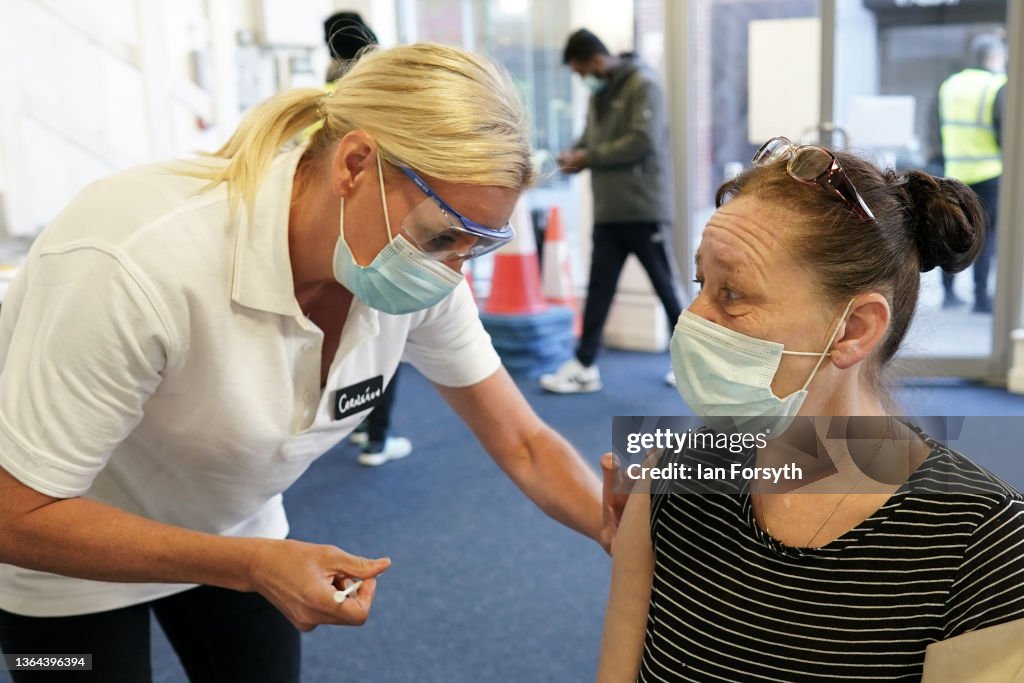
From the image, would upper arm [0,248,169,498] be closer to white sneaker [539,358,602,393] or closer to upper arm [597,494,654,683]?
upper arm [597,494,654,683]

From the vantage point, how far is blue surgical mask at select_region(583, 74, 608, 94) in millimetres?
4336

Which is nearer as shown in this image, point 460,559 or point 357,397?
point 357,397

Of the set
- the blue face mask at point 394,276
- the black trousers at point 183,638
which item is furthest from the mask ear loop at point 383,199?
the black trousers at point 183,638

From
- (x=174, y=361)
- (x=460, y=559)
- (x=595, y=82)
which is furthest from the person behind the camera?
(x=595, y=82)

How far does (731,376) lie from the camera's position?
108 centimetres

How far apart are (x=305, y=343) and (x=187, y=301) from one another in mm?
185

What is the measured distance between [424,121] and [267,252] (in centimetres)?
26

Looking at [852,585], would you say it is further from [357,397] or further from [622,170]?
[622,170]

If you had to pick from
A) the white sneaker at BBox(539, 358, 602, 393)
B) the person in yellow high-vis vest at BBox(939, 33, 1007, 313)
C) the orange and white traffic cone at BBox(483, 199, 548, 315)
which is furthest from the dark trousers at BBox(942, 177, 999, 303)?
the orange and white traffic cone at BBox(483, 199, 548, 315)

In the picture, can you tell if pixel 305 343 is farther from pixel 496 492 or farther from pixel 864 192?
pixel 496 492

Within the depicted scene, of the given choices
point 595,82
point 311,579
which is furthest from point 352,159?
point 595,82

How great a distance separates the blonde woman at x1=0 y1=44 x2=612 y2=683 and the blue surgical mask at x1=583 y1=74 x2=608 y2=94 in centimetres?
313

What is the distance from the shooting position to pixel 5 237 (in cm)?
377

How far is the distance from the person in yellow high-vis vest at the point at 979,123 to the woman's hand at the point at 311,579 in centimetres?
365
